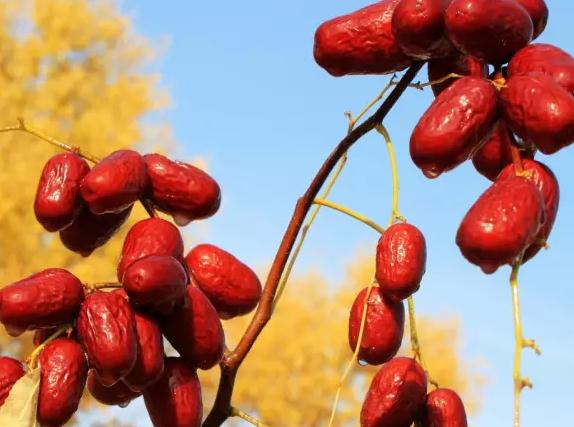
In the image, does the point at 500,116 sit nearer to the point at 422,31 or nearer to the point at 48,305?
the point at 422,31

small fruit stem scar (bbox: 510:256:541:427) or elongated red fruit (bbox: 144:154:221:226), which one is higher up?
elongated red fruit (bbox: 144:154:221:226)

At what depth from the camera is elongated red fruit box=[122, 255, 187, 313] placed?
0.71 meters

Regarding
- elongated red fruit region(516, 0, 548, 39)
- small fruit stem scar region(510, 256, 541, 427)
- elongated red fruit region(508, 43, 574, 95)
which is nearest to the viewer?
small fruit stem scar region(510, 256, 541, 427)

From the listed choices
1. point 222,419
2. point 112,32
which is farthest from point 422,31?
point 112,32

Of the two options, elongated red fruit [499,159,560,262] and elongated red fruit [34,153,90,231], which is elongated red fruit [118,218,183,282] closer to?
elongated red fruit [34,153,90,231]

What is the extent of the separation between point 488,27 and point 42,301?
1.35 feet

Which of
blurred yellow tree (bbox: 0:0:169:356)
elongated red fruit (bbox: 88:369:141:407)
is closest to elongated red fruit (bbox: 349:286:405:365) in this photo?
elongated red fruit (bbox: 88:369:141:407)

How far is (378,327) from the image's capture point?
748mm

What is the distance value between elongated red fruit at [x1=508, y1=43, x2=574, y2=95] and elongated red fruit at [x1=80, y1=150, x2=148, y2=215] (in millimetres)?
337

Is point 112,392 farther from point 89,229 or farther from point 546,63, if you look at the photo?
point 546,63

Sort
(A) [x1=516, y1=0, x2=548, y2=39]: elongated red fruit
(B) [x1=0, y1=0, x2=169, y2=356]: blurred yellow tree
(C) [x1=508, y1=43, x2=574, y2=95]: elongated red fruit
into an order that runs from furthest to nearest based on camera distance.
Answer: (B) [x1=0, y1=0, x2=169, y2=356]: blurred yellow tree
(A) [x1=516, y1=0, x2=548, y2=39]: elongated red fruit
(C) [x1=508, y1=43, x2=574, y2=95]: elongated red fruit

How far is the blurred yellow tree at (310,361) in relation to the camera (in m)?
6.68

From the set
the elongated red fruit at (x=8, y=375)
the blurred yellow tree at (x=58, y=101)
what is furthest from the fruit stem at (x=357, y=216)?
the blurred yellow tree at (x=58, y=101)

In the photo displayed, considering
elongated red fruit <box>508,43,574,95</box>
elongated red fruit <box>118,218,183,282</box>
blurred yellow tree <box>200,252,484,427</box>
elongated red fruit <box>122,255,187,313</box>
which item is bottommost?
blurred yellow tree <box>200,252,484,427</box>
